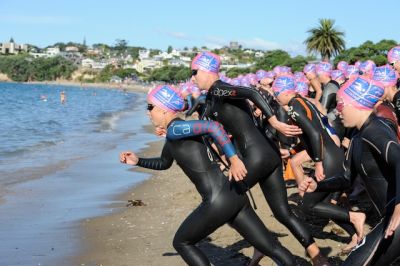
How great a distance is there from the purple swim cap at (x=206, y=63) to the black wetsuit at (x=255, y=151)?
0.17m

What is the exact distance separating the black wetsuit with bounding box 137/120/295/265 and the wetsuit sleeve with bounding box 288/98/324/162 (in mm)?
1220

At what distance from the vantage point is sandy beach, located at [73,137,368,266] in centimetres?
710

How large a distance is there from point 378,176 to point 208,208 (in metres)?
1.44

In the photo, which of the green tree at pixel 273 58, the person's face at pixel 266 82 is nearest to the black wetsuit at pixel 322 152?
the person's face at pixel 266 82

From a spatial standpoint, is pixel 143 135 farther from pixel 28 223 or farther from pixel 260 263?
pixel 260 263

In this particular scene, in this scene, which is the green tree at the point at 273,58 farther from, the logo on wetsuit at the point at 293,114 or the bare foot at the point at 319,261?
the bare foot at the point at 319,261

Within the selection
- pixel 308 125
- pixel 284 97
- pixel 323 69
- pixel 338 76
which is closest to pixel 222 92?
pixel 308 125

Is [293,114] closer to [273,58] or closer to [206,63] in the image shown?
[206,63]

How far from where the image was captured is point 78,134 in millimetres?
27953

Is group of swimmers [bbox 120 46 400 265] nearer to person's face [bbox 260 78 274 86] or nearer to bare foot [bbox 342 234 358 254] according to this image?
bare foot [bbox 342 234 358 254]

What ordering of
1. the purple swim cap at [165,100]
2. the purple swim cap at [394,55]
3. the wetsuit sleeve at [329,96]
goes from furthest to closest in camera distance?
the wetsuit sleeve at [329,96], the purple swim cap at [394,55], the purple swim cap at [165,100]

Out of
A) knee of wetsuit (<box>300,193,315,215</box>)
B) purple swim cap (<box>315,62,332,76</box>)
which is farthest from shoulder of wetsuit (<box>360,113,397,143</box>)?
purple swim cap (<box>315,62,332,76</box>)

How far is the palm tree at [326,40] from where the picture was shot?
68688 millimetres

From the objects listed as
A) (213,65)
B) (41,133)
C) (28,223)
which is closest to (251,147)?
(213,65)
